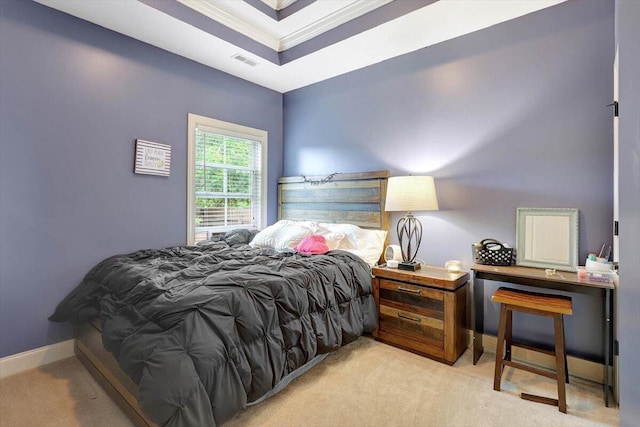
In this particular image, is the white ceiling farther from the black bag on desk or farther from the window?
the black bag on desk

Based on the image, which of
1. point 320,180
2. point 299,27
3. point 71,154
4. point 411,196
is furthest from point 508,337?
point 71,154

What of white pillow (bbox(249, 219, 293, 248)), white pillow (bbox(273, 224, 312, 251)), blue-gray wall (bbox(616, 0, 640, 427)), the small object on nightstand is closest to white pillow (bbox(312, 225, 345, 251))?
white pillow (bbox(273, 224, 312, 251))

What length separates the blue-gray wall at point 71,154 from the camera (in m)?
2.33

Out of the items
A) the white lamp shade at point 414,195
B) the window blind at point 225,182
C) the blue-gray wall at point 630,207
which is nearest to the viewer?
the blue-gray wall at point 630,207

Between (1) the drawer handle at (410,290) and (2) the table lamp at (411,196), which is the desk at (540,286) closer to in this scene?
(1) the drawer handle at (410,290)

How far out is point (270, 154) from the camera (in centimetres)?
421

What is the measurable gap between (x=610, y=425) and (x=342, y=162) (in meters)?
2.90

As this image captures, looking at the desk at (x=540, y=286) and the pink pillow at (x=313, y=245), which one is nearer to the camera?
the desk at (x=540, y=286)

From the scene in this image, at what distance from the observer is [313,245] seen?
2930mm

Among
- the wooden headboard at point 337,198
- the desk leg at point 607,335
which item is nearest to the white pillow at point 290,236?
the wooden headboard at point 337,198

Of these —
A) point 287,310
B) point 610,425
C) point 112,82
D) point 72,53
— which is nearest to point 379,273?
point 287,310

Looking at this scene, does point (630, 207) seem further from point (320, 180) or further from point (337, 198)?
point (320, 180)

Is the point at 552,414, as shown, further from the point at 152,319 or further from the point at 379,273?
the point at 152,319

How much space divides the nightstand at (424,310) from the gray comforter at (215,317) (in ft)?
0.45
